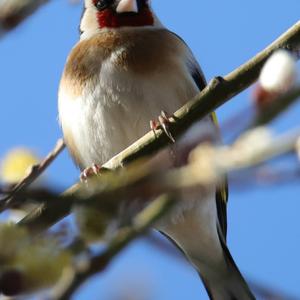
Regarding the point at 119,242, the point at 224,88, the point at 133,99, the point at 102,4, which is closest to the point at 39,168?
the point at 224,88

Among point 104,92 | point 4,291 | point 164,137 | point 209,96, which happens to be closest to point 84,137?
point 104,92

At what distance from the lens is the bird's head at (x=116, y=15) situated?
12.5 ft

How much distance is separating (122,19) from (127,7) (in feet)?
0.23

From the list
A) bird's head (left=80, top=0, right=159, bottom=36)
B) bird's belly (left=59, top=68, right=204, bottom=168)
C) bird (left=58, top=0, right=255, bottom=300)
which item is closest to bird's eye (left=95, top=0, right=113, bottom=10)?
bird's head (left=80, top=0, right=159, bottom=36)

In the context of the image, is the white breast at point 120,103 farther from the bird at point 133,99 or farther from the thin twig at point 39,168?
the thin twig at point 39,168

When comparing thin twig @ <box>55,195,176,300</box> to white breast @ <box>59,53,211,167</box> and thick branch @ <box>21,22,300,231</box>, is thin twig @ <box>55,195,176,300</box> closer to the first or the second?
thick branch @ <box>21,22,300,231</box>

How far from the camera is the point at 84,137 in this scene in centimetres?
334

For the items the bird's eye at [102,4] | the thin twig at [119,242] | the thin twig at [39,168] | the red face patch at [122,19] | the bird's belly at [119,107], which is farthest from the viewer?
the bird's eye at [102,4]

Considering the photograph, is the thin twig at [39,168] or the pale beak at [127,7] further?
the pale beak at [127,7]

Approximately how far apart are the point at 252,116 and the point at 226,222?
2982mm

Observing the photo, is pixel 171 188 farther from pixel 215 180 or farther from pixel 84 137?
pixel 84 137

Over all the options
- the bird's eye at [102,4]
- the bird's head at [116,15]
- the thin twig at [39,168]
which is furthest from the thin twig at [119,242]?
the bird's eye at [102,4]

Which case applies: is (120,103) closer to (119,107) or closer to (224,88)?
(119,107)

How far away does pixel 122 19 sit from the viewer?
12.5 ft
